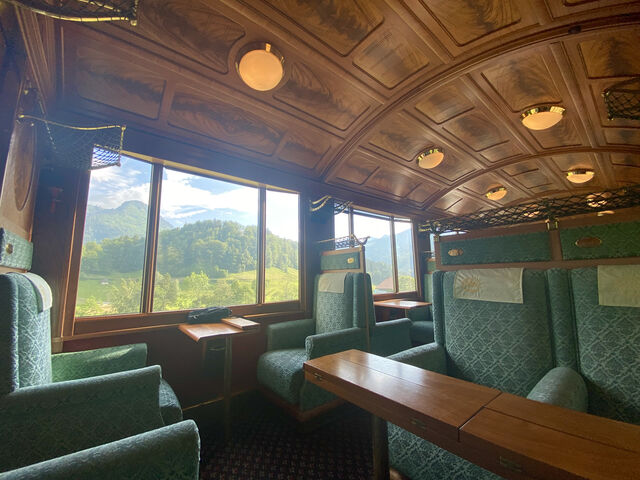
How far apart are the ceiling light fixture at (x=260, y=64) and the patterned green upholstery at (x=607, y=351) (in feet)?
7.58

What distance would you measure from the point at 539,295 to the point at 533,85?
2.38 meters

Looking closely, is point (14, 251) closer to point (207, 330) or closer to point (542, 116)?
point (207, 330)

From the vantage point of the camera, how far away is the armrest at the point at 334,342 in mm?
1999

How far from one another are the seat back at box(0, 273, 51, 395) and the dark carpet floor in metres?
1.14

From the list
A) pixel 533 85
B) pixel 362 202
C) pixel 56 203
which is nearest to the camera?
pixel 56 203

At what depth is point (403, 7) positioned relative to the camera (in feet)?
5.72

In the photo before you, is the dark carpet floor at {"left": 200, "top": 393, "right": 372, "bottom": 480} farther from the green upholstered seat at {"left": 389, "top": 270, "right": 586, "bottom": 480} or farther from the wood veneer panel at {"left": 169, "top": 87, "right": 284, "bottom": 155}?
the wood veneer panel at {"left": 169, "top": 87, "right": 284, "bottom": 155}

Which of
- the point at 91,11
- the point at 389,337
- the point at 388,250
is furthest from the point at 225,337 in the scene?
the point at 388,250

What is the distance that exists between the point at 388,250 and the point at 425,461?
4.13 meters

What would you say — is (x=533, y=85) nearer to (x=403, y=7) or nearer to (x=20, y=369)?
(x=403, y=7)

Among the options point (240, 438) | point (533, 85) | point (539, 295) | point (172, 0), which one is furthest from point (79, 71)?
point (533, 85)

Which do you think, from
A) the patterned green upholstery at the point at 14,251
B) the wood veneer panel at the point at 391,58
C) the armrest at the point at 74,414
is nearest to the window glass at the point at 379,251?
the wood veneer panel at the point at 391,58

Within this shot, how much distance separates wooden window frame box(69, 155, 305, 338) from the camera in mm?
2037

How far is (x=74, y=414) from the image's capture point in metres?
1.07
